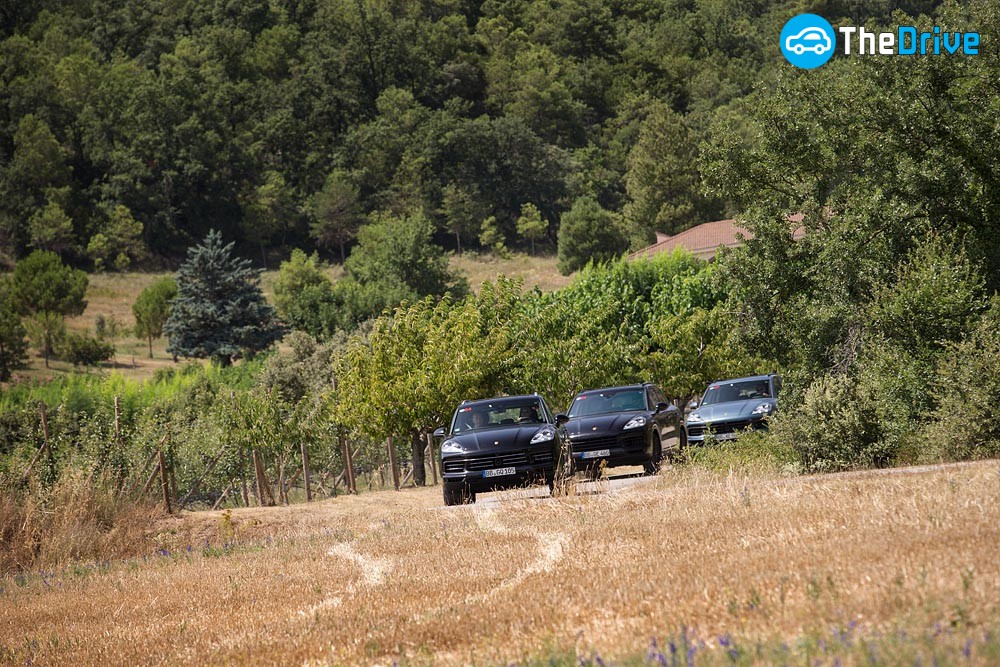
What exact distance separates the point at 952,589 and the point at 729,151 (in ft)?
63.0

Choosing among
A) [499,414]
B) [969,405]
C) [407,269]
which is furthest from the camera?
[407,269]

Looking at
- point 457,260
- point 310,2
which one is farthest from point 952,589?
point 310,2

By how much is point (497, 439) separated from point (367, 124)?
122 m

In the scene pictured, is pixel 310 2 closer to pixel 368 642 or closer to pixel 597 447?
pixel 597 447

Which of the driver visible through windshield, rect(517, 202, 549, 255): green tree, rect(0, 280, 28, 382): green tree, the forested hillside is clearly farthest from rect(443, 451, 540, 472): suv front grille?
rect(517, 202, 549, 255): green tree

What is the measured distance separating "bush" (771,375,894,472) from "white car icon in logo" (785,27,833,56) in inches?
2005

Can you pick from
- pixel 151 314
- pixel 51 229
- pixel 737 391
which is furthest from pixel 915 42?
pixel 51 229

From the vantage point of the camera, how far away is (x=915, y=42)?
70.9ft

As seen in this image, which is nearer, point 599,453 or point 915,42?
point 599,453

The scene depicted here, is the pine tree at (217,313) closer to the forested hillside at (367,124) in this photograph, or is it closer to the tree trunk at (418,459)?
the forested hillside at (367,124)

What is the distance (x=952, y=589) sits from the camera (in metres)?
6.14

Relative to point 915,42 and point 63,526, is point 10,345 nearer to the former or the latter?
point 63,526

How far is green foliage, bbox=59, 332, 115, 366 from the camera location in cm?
7344

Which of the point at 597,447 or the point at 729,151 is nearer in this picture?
the point at 597,447
